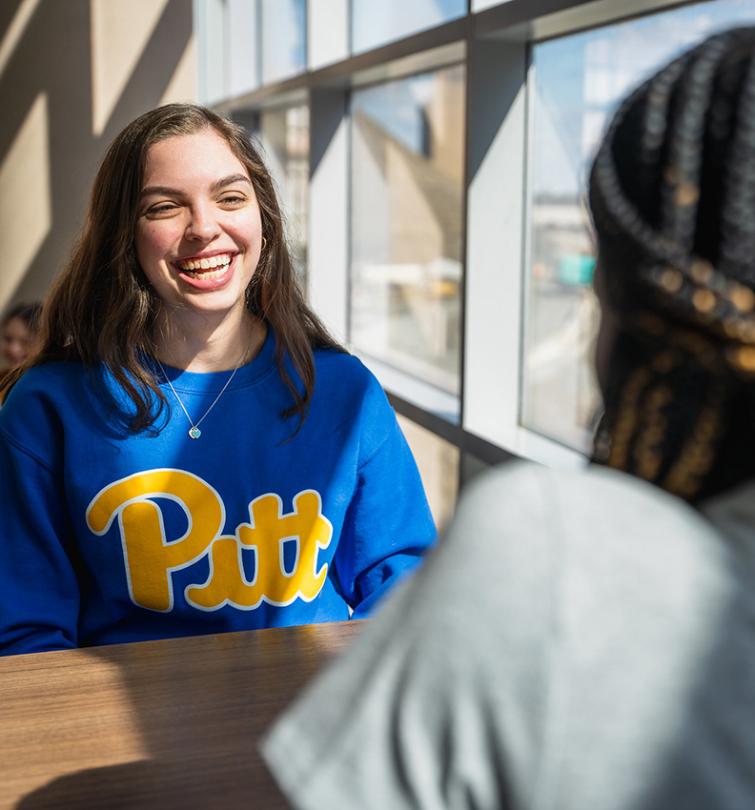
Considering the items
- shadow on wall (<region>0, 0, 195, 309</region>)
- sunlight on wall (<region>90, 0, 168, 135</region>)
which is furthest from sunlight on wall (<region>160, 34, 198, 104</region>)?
sunlight on wall (<region>90, 0, 168, 135</region>)

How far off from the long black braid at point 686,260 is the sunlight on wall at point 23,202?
575cm

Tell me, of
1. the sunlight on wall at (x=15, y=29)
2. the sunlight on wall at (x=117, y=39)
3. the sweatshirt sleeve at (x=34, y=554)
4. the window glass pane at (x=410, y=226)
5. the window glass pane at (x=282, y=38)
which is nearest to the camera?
the sweatshirt sleeve at (x=34, y=554)

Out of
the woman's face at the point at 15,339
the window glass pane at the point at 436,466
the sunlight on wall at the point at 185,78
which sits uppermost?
the sunlight on wall at the point at 185,78

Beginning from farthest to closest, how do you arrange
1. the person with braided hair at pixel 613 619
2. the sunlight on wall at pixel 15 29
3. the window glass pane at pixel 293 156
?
the sunlight on wall at pixel 15 29 < the window glass pane at pixel 293 156 < the person with braided hair at pixel 613 619

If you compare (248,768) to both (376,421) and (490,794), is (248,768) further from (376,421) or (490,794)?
(376,421)

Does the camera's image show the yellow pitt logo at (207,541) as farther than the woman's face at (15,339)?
No

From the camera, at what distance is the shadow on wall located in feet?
18.3

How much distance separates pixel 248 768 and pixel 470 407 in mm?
1783

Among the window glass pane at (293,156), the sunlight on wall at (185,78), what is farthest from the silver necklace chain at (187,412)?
the sunlight on wall at (185,78)

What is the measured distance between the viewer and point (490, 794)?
467mm

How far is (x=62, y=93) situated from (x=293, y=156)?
1.67 m

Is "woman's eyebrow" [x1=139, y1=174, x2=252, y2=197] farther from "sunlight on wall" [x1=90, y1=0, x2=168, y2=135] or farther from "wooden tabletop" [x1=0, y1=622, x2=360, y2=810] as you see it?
"sunlight on wall" [x1=90, y1=0, x2=168, y2=135]

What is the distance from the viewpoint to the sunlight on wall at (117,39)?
5520 millimetres

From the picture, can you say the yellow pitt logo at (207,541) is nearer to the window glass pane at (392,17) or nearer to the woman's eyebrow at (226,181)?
the woman's eyebrow at (226,181)
